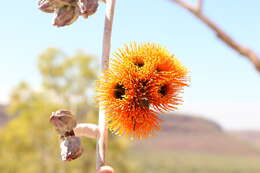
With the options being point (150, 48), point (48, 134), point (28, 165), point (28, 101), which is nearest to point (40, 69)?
point (28, 101)

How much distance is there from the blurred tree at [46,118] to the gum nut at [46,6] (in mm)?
18587

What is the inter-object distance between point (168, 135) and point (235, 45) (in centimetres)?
10909

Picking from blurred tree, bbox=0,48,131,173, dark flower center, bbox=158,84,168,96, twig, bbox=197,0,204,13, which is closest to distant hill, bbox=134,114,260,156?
blurred tree, bbox=0,48,131,173

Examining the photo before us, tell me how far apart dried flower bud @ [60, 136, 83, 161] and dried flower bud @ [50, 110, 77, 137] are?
3cm

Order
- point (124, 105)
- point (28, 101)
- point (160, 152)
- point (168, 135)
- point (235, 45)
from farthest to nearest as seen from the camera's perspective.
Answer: point (168, 135) → point (160, 152) → point (28, 101) → point (124, 105) → point (235, 45)

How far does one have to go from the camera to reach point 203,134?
110938 millimetres

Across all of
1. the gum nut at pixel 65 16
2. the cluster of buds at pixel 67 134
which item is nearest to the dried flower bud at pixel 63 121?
the cluster of buds at pixel 67 134

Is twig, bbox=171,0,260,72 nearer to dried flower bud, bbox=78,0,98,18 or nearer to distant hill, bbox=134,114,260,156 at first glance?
dried flower bud, bbox=78,0,98,18

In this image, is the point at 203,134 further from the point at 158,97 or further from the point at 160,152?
the point at 158,97

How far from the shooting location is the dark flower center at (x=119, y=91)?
119cm

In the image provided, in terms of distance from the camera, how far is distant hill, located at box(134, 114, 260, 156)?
101188mm

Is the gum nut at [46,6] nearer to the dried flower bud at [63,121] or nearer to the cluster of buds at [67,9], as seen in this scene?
the cluster of buds at [67,9]

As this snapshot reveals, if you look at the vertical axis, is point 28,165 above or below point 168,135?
above

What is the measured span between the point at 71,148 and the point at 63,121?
0.31 feet
